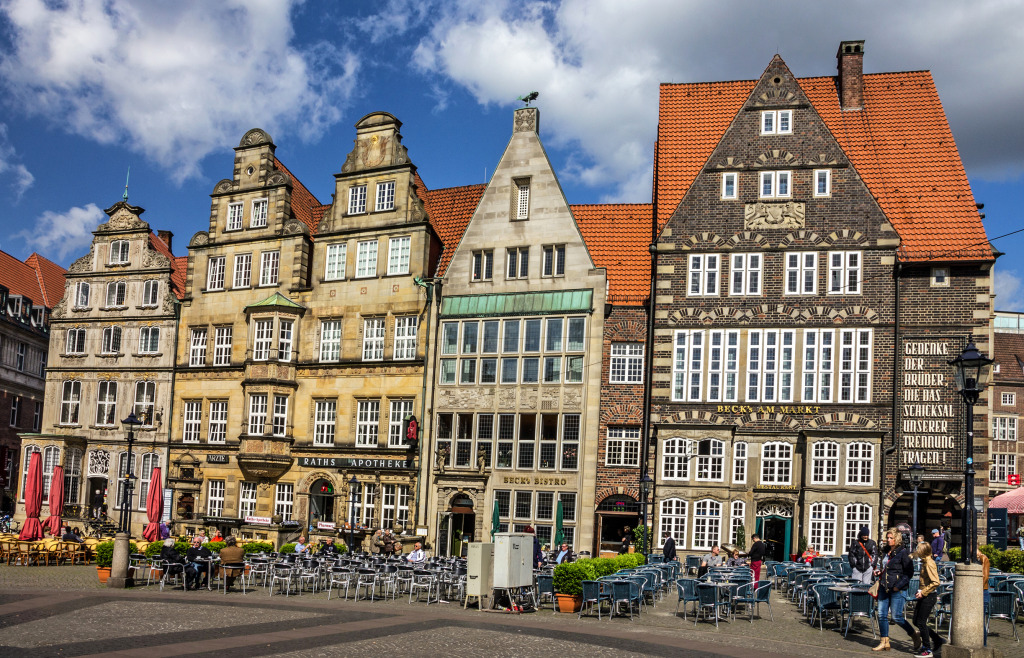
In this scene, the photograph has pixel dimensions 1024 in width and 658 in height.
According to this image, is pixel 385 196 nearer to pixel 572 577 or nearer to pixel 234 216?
pixel 234 216

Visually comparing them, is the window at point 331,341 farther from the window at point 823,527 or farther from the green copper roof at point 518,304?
the window at point 823,527

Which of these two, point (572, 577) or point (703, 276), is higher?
point (703, 276)

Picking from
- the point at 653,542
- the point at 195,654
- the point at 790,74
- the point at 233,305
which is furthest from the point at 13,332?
the point at 195,654

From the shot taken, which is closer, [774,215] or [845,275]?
[845,275]

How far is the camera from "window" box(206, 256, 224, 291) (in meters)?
43.9

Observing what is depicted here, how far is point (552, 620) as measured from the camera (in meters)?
20.3

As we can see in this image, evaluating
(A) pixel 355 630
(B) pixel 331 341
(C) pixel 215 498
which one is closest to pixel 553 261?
(B) pixel 331 341

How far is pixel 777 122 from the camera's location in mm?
35938

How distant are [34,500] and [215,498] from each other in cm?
781

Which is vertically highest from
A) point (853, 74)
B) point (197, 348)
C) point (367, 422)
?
point (853, 74)

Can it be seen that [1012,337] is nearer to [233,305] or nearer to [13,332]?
[233,305]

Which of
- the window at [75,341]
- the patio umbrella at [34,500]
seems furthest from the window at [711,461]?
the window at [75,341]

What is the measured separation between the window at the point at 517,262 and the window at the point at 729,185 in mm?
7706

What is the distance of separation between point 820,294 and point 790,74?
8.28 metres
